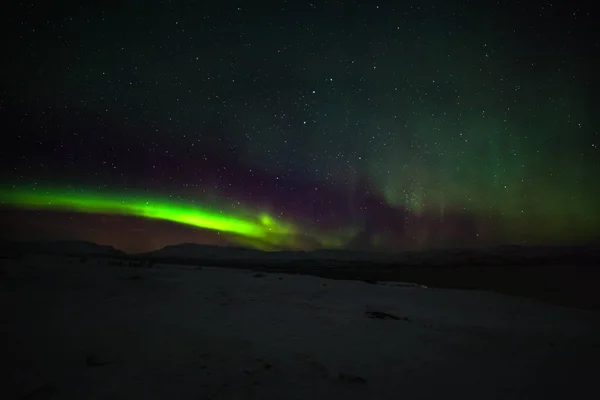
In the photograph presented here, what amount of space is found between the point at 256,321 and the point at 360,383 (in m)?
2.95

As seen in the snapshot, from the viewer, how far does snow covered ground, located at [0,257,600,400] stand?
3.77 metres

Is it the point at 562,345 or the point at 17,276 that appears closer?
the point at 562,345

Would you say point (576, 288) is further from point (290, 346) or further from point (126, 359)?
point (126, 359)

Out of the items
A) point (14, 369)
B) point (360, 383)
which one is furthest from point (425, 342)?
point (14, 369)

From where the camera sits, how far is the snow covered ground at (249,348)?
148 inches

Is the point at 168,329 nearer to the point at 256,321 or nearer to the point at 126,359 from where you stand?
the point at 126,359

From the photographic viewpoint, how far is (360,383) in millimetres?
4184

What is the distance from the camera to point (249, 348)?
4.96m

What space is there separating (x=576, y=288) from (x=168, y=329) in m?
26.3

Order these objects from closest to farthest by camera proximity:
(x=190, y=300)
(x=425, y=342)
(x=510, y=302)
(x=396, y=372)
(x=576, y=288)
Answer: (x=396, y=372) → (x=425, y=342) → (x=190, y=300) → (x=510, y=302) → (x=576, y=288)

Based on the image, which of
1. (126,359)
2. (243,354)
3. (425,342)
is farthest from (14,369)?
(425,342)

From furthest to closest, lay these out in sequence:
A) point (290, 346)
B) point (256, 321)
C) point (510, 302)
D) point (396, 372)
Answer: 1. point (510, 302)
2. point (256, 321)
3. point (290, 346)
4. point (396, 372)

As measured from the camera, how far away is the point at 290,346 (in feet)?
17.3

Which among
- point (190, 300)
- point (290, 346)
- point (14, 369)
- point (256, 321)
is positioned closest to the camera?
point (14, 369)
